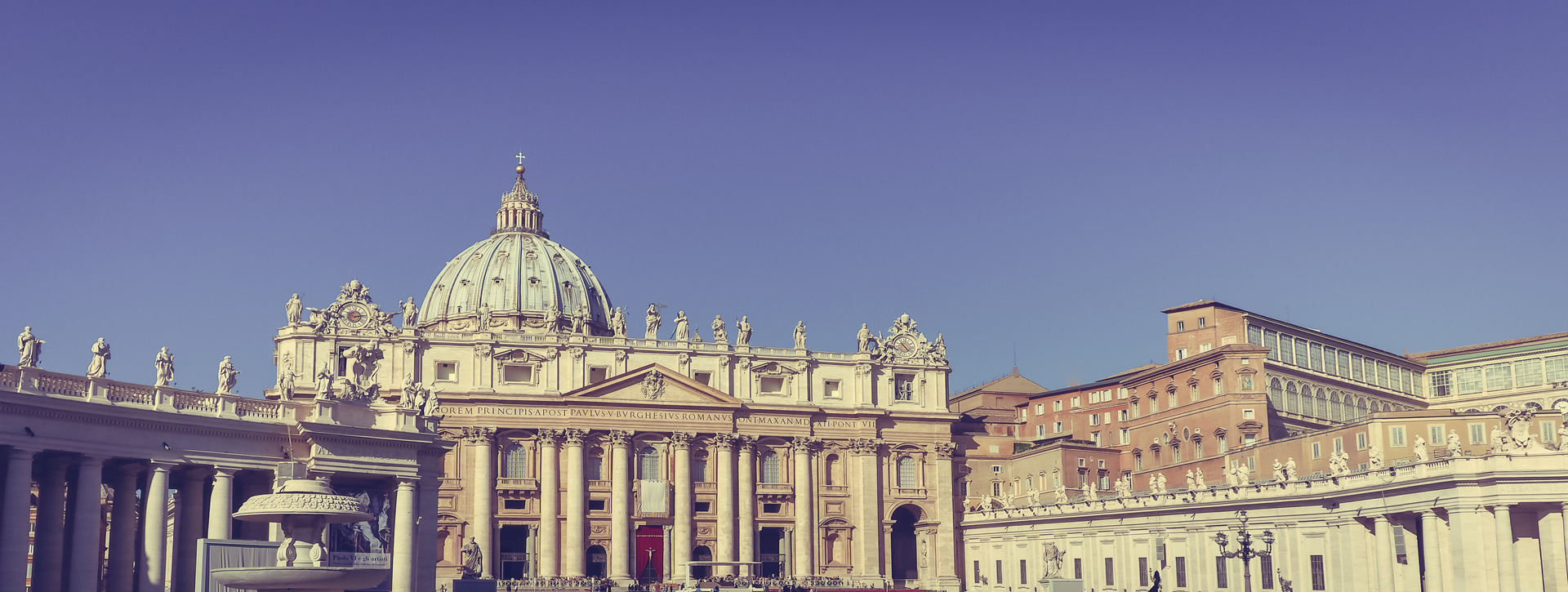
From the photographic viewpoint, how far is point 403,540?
56.5 m

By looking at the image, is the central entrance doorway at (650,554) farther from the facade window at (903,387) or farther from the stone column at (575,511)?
the facade window at (903,387)

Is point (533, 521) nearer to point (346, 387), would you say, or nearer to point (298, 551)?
point (346, 387)

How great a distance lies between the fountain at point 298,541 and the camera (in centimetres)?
4419

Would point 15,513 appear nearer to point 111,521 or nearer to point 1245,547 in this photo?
point 111,521

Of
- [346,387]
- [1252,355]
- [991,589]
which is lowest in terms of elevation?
[991,589]

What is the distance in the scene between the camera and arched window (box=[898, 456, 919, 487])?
12656cm

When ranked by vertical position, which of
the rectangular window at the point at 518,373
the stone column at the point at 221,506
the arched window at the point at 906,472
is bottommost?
the stone column at the point at 221,506

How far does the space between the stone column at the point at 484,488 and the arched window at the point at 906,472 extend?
103 feet

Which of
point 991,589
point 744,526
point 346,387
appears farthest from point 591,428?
point 346,387

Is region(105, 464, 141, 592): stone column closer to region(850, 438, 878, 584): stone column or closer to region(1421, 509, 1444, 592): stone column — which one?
region(1421, 509, 1444, 592): stone column

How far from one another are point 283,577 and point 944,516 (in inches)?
3358

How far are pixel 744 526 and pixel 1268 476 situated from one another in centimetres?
3920

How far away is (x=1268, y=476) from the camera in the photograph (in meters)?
97.6

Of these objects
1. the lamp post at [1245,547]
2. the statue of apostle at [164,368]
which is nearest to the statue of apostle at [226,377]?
the statue of apostle at [164,368]
